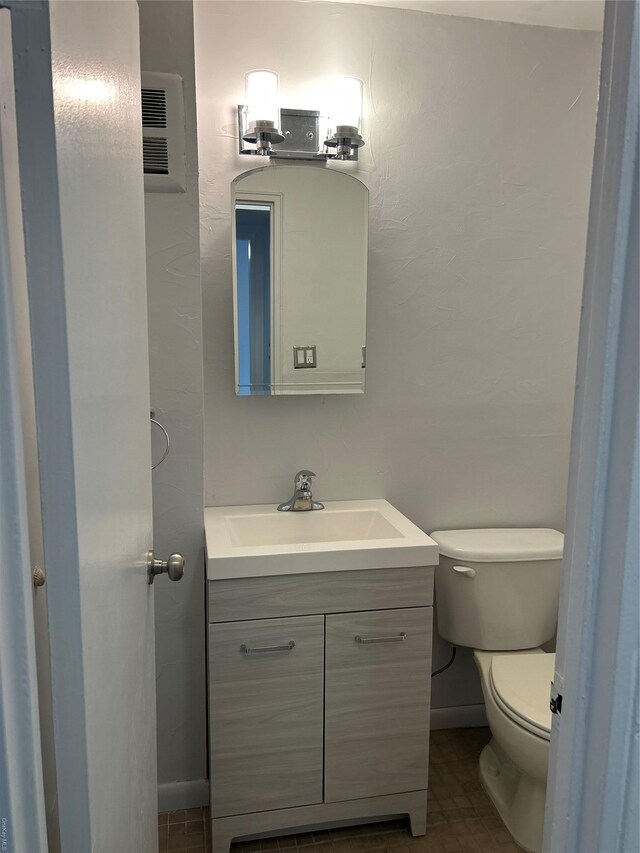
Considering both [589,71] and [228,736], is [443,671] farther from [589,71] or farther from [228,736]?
[589,71]

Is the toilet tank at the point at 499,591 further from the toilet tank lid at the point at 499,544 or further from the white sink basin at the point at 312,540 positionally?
the white sink basin at the point at 312,540

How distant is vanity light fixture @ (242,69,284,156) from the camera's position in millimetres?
1738

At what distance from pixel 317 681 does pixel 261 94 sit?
5.16ft

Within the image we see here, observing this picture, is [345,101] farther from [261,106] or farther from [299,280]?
[299,280]

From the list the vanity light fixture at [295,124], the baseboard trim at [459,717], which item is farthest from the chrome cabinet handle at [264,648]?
the vanity light fixture at [295,124]

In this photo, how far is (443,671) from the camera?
7.19ft

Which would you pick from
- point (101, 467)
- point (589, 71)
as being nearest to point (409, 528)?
point (101, 467)

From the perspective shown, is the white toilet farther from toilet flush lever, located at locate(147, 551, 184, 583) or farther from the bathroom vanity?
toilet flush lever, located at locate(147, 551, 184, 583)

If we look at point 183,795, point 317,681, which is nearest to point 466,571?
point 317,681

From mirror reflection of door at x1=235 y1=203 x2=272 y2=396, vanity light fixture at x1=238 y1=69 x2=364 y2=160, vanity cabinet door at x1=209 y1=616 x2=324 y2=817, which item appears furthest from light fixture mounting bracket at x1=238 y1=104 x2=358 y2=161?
vanity cabinet door at x1=209 y1=616 x2=324 y2=817

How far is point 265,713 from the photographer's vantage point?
5.34 feet

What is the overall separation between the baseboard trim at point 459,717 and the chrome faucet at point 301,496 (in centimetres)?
91

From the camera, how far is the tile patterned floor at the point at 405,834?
1.71m

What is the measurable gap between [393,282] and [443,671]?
132cm
